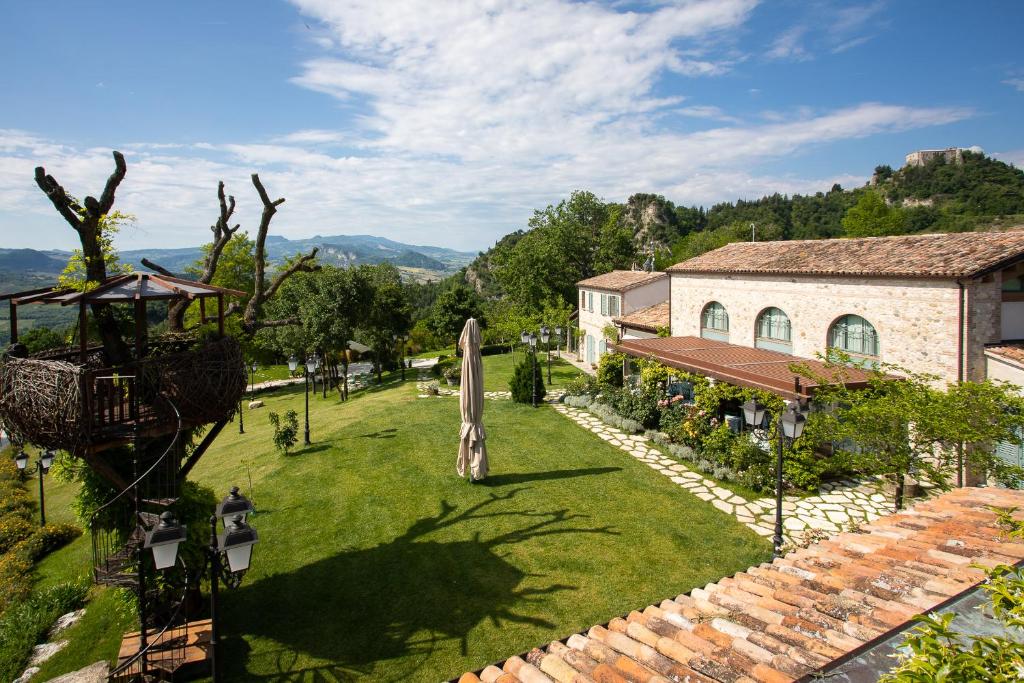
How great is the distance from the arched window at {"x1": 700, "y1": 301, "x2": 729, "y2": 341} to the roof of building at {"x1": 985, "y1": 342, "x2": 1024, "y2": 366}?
8.64 m

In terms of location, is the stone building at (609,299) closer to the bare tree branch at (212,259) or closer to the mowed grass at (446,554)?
the mowed grass at (446,554)

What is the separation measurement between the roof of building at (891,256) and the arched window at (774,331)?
1.50m

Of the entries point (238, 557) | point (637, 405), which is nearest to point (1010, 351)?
point (637, 405)

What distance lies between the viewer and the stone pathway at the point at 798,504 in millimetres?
10519

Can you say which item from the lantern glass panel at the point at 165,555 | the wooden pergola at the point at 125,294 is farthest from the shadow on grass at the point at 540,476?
the lantern glass panel at the point at 165,555

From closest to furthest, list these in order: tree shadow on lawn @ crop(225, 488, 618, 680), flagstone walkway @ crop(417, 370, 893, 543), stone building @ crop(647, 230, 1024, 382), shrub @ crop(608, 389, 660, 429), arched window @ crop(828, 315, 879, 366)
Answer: tree shadow on lawn @ crop(225, 488, 618, 680) < flagstone walkway @ crop(417, 370, 893, 543) < stone building @ crop(647, 230, 1024, 382) < arched window @ crop(828, 315, 879, 366) < shrub @ crop(608, 389, 660, 429)

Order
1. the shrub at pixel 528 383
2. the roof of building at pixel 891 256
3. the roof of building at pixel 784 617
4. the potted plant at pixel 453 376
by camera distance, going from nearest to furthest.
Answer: the roof of building at pixel 784 617 < the roof of building at pixel 891 256 < the shrub at pixel 528 383 < the potted plant at pixel 453 376

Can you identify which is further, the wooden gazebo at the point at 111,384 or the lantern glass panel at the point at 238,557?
the wooden gazebo at the point at 111,384

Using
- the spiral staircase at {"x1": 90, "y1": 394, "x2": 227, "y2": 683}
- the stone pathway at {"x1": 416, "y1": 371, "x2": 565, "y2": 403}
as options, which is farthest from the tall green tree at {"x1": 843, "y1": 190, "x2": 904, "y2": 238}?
the spiral staircase at {"x1": 90, "y1": 394, "x2": 227, "y2": 683}

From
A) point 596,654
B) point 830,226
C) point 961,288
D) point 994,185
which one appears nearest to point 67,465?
point 596,654

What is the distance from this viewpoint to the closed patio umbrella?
41.2ft

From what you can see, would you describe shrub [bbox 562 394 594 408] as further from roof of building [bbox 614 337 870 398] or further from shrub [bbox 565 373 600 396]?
roof of building [bbox 614 337 870 398]

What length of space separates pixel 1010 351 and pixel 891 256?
3954 mm

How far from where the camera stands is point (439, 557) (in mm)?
9594
